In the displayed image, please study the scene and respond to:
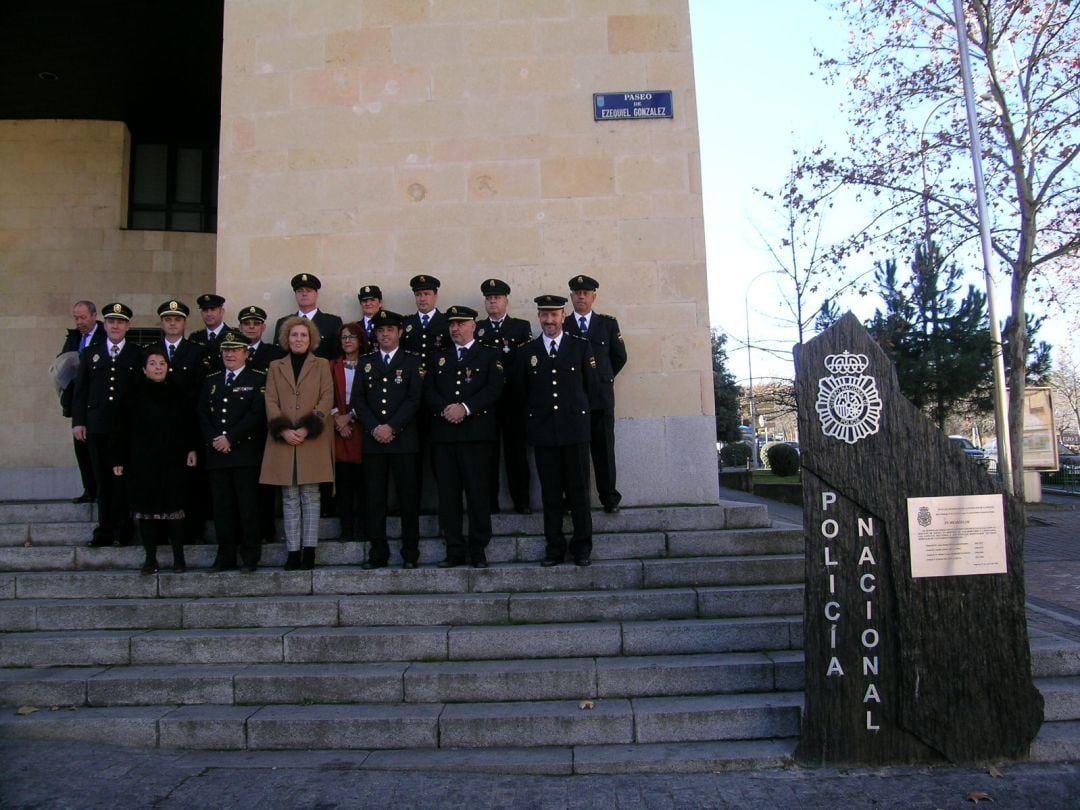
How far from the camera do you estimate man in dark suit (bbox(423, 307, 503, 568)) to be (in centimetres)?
624

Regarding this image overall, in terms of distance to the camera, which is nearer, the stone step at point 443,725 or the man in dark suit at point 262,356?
the stone step at point 443,725

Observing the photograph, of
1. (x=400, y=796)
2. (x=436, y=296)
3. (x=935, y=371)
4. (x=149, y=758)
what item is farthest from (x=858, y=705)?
(x=935, y=371)

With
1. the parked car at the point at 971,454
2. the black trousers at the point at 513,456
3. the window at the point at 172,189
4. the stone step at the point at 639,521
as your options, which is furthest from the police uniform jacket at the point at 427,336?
the window at the point at 172,189

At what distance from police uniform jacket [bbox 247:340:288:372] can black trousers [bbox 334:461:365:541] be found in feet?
3.87

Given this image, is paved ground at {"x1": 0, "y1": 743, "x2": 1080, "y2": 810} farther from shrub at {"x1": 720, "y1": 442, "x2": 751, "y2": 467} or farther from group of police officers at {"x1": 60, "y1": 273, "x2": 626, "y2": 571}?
shrub at {"x1": 720, "y1": 442, "x2": 751, "y2": 467}

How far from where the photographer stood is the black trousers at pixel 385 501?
6.27m

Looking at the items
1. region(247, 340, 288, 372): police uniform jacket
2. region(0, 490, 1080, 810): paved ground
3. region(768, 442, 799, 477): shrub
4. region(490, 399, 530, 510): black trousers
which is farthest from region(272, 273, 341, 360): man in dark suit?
region(768, 442, 799, 477): shrub

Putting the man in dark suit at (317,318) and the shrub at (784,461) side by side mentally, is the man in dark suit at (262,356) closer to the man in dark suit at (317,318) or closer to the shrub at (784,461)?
the man in dark suit at (317,318)

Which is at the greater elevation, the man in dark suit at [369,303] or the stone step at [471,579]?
the man in dark suit at [369,303]

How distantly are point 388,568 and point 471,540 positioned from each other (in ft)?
2.34

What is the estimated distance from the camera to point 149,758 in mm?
4559

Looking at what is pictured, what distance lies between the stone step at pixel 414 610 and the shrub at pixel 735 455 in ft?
77.9

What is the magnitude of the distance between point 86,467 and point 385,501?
11.4 feet

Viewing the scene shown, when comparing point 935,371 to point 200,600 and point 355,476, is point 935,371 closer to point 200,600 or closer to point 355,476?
point 355,476
